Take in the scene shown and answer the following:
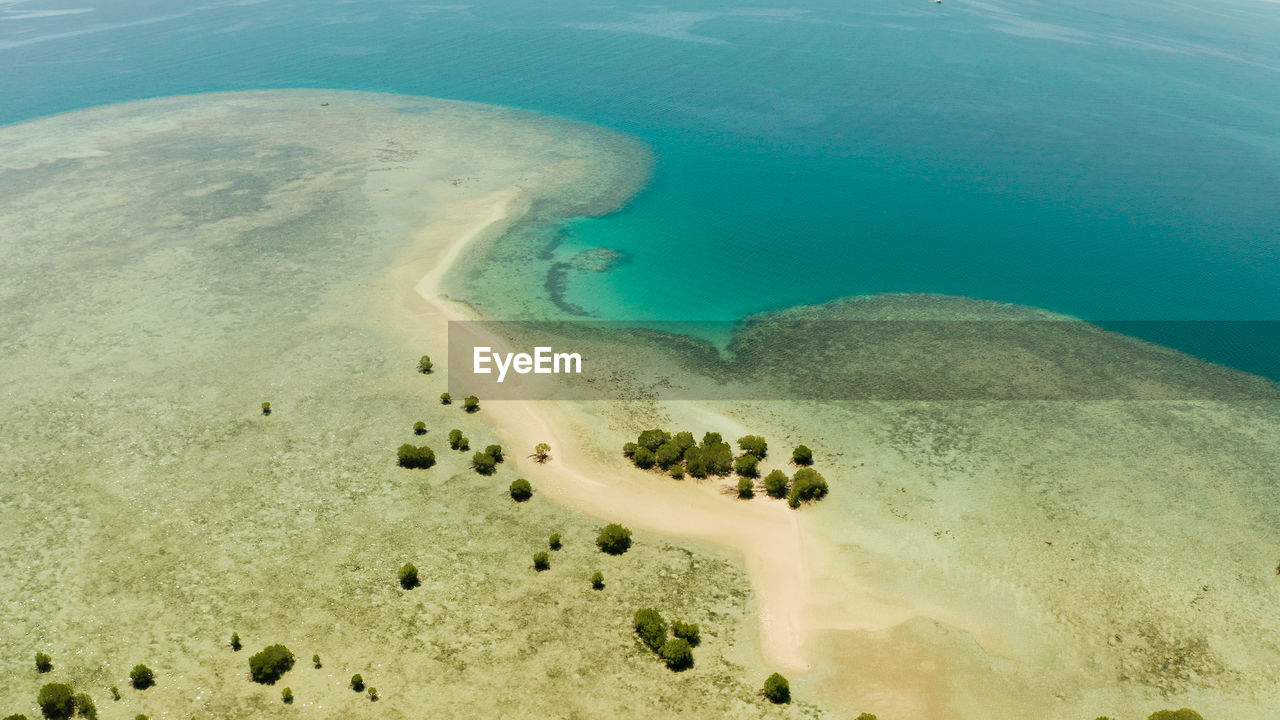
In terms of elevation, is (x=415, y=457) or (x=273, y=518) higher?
(x=415, y=457)

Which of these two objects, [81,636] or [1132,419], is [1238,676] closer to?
[1132,419]

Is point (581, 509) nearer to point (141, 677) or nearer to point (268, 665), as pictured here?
point (268, 665)

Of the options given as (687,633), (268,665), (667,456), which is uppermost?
(667,456)

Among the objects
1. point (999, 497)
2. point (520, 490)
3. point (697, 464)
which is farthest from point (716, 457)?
point (999, 497)

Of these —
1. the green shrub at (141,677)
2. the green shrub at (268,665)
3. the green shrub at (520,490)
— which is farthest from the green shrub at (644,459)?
the green shrub at (141,677)

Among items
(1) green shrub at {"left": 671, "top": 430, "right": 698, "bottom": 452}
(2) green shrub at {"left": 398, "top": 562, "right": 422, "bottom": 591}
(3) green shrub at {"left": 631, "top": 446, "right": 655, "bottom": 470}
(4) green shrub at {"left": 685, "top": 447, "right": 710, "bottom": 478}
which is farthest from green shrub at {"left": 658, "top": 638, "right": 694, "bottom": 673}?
(1) green shrub at {"left": 671, "top": 430, "right": 698, "bottom": 452}

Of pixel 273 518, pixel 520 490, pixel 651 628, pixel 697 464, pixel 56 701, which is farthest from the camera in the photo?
pixel 697 464

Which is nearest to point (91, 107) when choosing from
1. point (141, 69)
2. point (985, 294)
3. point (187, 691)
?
point (141, 69)
